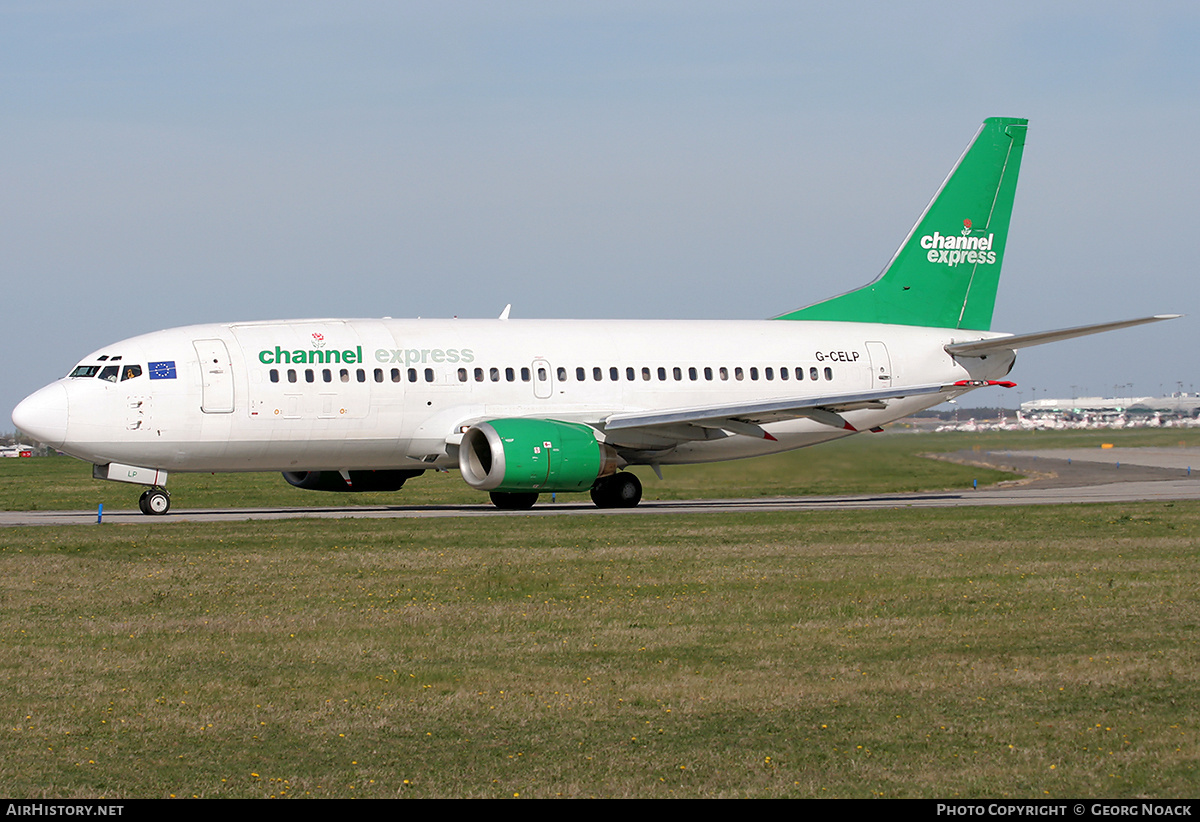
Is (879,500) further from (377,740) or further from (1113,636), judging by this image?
(377,740)

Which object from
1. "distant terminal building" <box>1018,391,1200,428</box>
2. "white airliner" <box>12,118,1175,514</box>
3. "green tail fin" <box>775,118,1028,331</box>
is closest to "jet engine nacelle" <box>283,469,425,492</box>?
A: "white airliner" <box>12,118,1175,514</box>

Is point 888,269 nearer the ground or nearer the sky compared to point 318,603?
nearer the sky

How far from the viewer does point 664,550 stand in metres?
19.6

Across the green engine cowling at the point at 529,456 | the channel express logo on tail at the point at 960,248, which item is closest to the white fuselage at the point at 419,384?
the green engine cowling at the point at 529,456

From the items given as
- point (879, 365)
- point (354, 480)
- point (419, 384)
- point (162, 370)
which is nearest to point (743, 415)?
point (879, 365)

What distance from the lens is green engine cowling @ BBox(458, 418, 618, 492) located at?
27125 millimetres

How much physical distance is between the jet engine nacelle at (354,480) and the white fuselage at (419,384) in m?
2.19

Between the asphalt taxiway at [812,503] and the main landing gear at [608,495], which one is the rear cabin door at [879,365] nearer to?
the asphalt taxiway at [812,503]

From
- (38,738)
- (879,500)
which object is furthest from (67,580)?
(879,500)

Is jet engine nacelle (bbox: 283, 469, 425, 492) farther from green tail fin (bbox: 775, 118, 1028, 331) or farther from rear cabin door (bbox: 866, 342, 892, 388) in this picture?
rear cabin door (bbox: 866, 342, 892, 388)

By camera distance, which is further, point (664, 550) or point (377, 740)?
point (664, 550)

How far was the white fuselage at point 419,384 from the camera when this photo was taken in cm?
2691

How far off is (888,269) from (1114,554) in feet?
57.6

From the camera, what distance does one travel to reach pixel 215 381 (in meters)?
27.1
